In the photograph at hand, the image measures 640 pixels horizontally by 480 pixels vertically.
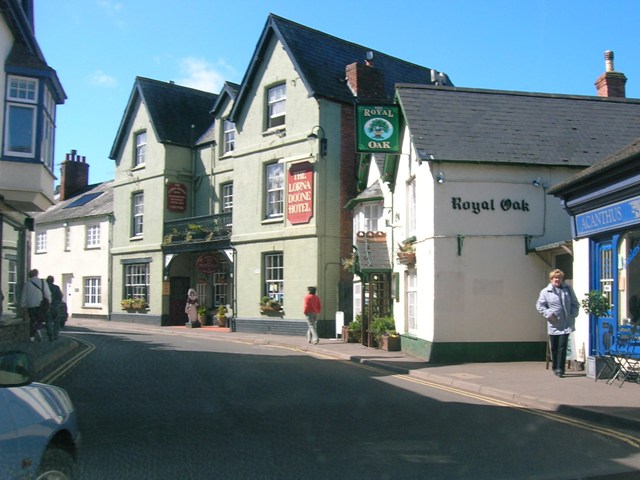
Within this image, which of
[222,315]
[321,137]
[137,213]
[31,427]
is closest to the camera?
[31,427]

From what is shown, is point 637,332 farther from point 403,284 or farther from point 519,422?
point 403,284

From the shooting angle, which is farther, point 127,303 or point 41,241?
point 41,241

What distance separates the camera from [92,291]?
3509cm

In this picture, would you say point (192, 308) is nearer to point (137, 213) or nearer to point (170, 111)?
point (137, 213)

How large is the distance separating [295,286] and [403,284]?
659 cm

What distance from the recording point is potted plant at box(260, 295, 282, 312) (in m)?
Answer: 24.2

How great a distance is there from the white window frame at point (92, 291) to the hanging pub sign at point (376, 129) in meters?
21.4

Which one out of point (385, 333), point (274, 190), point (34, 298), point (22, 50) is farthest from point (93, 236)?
point (385, 333)

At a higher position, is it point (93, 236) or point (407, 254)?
point (93, 236)

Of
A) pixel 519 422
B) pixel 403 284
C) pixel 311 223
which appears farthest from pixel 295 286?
pixel 519 422

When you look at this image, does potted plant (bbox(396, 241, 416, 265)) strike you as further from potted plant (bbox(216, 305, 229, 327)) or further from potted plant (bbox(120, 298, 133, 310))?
potted plant (bbox(120, 298, 133, 310))

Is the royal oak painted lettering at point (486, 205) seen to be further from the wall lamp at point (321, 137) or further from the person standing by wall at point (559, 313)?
A: the wall lamp at point (321, 137)

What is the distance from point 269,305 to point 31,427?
20.3 metres

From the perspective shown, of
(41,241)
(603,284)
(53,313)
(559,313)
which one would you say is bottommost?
(53,313)
